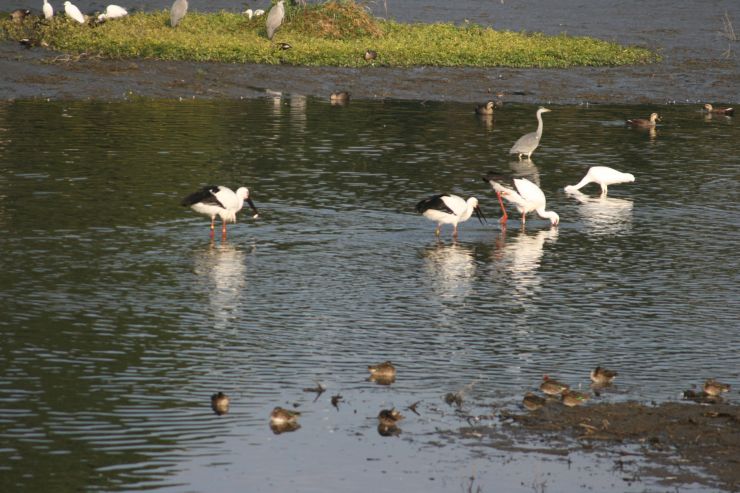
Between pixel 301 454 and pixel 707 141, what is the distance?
19.7 meters

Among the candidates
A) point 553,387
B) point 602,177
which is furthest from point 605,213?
point 553,387

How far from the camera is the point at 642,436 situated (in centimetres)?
1019

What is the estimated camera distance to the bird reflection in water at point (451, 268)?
50.5 ft

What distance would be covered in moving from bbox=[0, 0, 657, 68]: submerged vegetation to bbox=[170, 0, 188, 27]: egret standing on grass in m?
0.24

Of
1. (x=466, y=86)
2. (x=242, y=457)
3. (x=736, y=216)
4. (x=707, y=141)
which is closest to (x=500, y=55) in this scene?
(x=466, y=86)

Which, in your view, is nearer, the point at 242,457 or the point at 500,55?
the point at 242,457

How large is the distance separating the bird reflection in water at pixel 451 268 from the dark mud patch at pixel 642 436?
454 cm

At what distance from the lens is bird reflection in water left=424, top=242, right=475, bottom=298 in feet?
50.5

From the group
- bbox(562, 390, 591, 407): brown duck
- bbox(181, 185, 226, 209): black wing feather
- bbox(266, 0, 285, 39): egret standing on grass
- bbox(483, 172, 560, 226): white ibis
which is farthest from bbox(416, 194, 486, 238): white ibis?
bbox(266, 0, 285, 39): egret standing on grass

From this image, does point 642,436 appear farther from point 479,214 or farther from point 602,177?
point 602,177

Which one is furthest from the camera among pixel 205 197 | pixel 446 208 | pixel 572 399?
pixel 446 208

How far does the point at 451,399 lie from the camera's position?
36.5 ft

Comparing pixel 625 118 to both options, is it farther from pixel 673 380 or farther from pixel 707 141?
pixel 673 380

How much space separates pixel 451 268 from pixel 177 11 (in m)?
24.1
